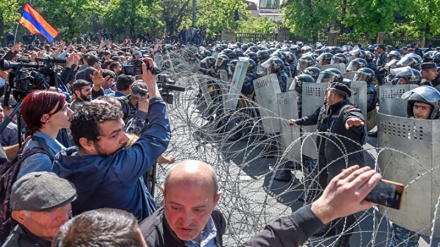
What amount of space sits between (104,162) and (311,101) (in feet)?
15.4

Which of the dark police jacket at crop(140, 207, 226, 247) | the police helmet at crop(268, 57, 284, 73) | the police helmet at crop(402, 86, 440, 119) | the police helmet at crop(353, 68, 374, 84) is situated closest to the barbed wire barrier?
the police helmet at crop(402, 86, 440, 119)

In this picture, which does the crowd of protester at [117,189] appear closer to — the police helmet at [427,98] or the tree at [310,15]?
the police helmet at [427,98]

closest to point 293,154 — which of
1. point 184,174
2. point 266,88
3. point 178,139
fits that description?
point 266,88

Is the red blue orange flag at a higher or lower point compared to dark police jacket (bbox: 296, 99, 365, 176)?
higher

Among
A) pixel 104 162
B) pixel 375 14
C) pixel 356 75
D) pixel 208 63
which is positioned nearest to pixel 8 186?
pixel 104 162

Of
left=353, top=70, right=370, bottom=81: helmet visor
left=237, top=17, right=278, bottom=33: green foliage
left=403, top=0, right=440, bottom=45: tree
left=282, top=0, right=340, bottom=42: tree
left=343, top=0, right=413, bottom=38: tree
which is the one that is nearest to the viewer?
left=353, top=70, right=370, bottom=81: helmet visor

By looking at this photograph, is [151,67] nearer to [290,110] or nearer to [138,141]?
[138,141]

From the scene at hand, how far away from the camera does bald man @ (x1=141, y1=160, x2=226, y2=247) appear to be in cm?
199

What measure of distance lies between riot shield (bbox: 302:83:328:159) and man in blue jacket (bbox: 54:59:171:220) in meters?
4.19

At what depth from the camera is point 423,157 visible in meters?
4.15

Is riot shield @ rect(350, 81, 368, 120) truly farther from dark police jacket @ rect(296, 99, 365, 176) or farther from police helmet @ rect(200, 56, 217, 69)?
police helmet @ rect(200, 56, 217, 69)

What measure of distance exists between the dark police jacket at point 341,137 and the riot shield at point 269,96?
6.97 ft

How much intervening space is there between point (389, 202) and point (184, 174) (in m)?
0.80

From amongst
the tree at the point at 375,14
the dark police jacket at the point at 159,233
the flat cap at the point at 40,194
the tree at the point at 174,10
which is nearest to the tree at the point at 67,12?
the tree at the point at 375,14
